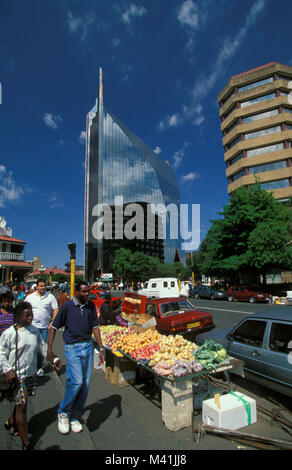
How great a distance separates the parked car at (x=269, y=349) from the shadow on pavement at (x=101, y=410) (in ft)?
7.51

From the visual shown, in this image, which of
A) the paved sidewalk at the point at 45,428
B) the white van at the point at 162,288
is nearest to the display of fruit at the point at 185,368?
the paved sidewalk at the point at 45,428

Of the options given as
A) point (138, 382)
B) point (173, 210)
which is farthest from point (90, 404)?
point (173, 210)

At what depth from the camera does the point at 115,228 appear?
103688 mm

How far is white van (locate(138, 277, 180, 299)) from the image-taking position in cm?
2101

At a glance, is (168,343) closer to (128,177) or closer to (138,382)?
(138,382)

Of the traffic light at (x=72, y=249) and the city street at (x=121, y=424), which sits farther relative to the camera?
the traffic light at (x=72, y=249)

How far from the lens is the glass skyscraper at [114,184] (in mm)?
103250

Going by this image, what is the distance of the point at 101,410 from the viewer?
3.93m

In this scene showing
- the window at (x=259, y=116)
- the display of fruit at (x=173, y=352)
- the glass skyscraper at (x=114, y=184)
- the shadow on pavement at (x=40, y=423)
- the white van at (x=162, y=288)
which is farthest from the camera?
the glass skyscraper at (x=114, y=184)

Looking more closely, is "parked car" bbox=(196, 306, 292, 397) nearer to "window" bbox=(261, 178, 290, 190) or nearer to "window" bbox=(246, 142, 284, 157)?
"window" bbox=(261, 178, 290, 190)

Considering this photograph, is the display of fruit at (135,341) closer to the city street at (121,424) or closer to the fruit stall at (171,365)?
the fruit stall at (171,365)

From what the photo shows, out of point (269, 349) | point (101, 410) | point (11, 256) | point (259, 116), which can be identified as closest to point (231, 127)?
point (259, 116)

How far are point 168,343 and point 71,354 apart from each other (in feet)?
5.93

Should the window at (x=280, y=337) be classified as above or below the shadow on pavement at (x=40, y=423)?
above
